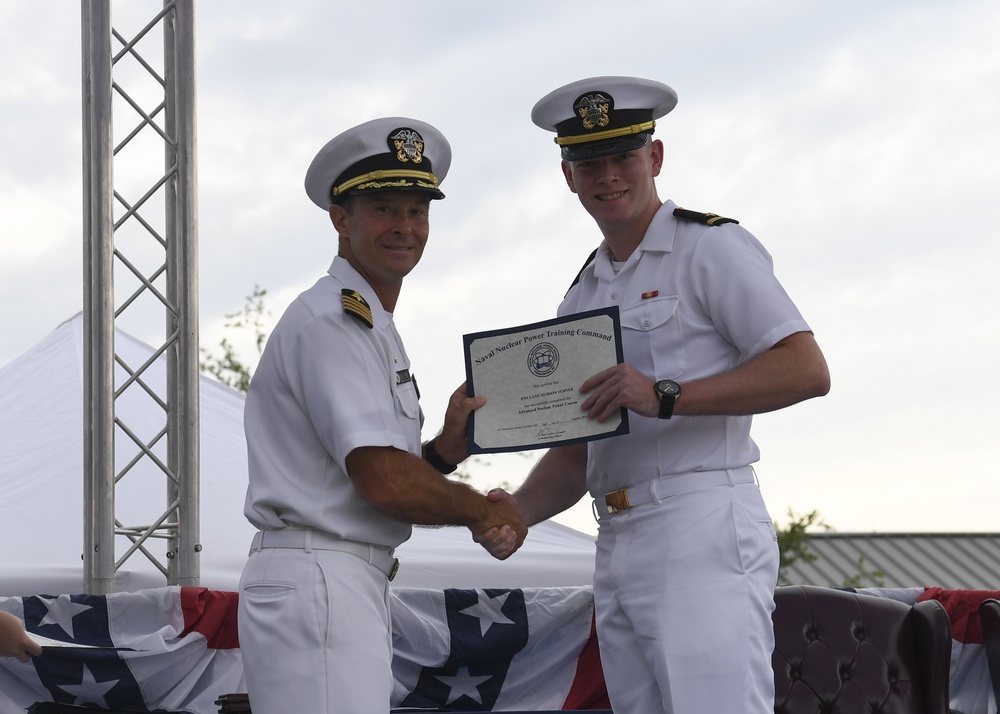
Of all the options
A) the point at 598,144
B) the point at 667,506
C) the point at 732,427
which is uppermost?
the point at 598,144

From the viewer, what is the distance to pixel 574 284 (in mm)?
2994

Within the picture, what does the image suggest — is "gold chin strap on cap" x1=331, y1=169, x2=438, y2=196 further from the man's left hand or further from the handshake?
the handshake

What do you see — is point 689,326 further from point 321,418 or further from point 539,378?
point 321,418

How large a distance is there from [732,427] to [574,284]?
0.62 meters

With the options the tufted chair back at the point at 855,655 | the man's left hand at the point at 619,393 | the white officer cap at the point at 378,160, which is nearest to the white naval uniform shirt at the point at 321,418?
the white officer cap at the point at 378,160

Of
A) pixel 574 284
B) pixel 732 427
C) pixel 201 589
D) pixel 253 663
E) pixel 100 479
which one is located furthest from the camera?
pixel 100 479

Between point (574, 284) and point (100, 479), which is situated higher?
point (574, 284)

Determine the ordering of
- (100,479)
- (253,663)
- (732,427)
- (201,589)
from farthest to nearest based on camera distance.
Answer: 1. (100,479)
2. (201,589)
3. (732,427)
4. (253,663)

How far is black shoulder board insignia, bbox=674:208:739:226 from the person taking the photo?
268 centimetres

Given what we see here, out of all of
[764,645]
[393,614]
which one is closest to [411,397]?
[764,645]

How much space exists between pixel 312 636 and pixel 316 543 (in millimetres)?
191

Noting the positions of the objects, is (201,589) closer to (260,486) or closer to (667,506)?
(260,486)

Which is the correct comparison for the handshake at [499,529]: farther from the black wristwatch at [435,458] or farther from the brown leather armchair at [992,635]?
the brown leather armchair at [992,635]

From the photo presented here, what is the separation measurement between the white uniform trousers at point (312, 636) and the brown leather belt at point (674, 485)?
1.99ft
